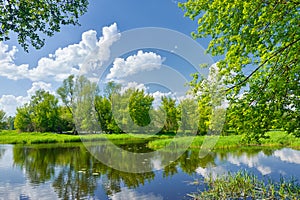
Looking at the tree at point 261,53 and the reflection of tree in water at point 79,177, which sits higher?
the tree at point 261,53

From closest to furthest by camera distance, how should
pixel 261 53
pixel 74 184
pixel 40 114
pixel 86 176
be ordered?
pixel 261 53 → pixel 74 184 → pixel 86 176 → pixel 40 114

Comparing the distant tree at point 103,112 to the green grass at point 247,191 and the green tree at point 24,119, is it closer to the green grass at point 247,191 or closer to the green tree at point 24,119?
the green tree at point 24,119

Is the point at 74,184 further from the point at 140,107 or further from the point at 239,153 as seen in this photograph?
the point at 140,107

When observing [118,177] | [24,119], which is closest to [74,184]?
[118,177]

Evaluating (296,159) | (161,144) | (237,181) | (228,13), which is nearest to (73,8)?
(228,13)

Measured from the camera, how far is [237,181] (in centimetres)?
993

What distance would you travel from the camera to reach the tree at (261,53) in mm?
6156

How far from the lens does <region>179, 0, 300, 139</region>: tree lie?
6156 mm

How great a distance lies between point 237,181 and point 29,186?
387 inches

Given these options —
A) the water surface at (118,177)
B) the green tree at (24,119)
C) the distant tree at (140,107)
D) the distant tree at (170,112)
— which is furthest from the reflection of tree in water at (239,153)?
the green tree at (24,119)

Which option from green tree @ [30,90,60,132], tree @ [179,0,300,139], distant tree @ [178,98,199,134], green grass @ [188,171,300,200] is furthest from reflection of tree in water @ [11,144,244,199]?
green tree @ [30,90,60,132]

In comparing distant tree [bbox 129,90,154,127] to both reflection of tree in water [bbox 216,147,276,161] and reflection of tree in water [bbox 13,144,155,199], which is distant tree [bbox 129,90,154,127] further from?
reflection of tree in water [bbox 13,144,155,199]

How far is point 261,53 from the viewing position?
6789mm

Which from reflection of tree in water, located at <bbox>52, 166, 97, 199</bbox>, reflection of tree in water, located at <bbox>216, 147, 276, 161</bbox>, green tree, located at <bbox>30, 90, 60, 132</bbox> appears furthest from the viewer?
green tree, located at <bbox>30, 90, 60, 132</bbox>
